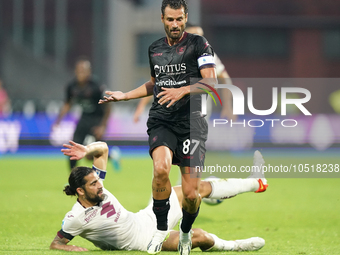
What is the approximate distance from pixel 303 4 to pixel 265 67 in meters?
4.75

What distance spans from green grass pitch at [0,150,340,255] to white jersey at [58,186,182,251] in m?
0.16

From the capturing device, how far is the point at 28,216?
6945 mm

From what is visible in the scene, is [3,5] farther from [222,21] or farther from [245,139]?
[245,139]

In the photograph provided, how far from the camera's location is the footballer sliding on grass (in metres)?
4.61

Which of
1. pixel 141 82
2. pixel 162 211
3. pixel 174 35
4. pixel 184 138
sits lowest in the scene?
pixel 141 82

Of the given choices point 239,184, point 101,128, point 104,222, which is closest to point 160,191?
point 104,222

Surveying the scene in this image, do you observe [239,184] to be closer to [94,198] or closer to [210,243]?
[210,243]

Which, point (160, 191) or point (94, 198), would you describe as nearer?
point (160, 191)

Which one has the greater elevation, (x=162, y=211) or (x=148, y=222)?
(x=162, y=211)

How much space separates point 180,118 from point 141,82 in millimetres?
27172

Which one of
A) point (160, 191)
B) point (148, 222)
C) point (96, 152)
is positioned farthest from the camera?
point (96, 152)

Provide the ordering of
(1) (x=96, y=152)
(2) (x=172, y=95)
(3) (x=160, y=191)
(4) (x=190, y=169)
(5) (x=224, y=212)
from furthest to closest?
(5) (x=224, y=212)
(1) (x=96, y=152)
(4) (x=190, y=169)
(3) (x=160, y=191)
(2) (x=172, y=95)

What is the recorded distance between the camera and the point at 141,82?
31.6 m

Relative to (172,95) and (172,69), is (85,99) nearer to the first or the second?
(172,69)
